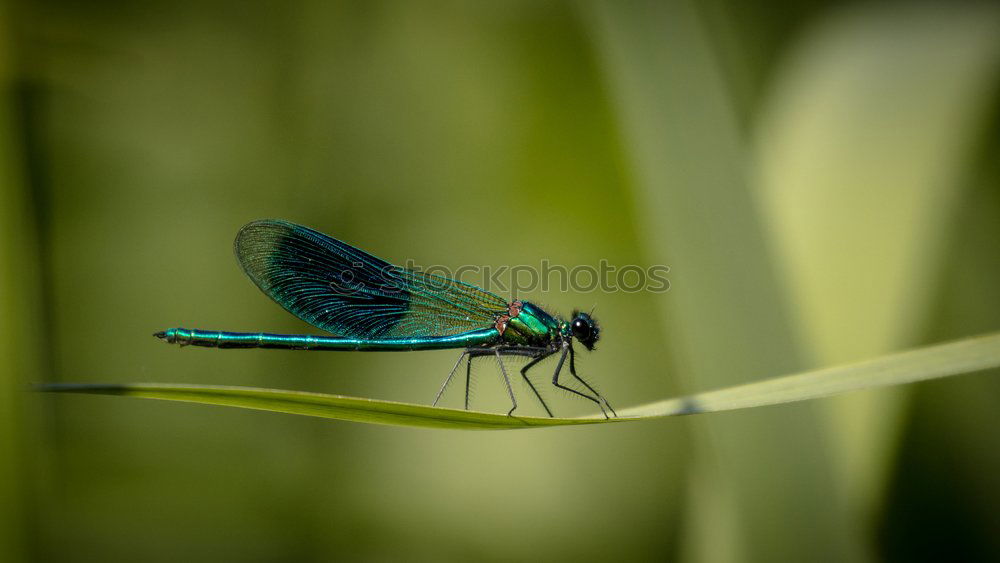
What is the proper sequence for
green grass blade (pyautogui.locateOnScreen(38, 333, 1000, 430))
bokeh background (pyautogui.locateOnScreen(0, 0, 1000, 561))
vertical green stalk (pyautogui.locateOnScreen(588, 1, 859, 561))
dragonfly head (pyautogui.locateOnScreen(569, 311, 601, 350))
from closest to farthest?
green grass blade (pyautogui.locateOnScreen(38, 333, 1000, 430))
vertical green stalk (pyautogui.locateOnScreen(588, 1, 859, 561))
bokeh background (pyautogui.locateOnScreen(0, 0, 1000, 561))
dragonfly head (pyautogui.locateOnScreen(569, 311, 601, 350))

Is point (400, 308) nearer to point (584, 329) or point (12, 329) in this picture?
point (584, 329)

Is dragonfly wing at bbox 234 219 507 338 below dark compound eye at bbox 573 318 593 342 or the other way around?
the other way around

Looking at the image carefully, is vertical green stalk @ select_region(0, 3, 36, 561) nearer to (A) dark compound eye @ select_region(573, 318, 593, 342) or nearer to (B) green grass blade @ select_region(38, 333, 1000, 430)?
(B) green grass blade @ select_region(38, 333, 1000, 430)

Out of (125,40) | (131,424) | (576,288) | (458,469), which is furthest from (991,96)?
(125,40)

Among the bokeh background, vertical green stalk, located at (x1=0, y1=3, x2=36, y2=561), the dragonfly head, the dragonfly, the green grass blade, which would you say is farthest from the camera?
the dragonfly head

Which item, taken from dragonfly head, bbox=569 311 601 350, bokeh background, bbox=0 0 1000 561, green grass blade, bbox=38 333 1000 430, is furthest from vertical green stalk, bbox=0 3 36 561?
dragonfly head, bbox=569 311 601 350

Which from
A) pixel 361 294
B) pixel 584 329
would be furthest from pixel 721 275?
pixel 361 294

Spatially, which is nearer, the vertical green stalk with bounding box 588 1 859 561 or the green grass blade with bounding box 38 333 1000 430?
the green grass blade with bounding box 38 333 1000 430

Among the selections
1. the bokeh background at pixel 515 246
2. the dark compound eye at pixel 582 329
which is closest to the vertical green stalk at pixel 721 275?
the bokeh background at pixel 515 246
